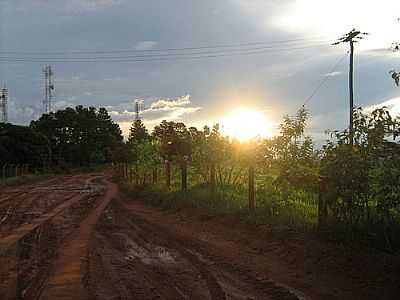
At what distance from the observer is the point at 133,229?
13773mm

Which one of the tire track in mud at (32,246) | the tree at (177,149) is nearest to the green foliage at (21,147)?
the tree at (177,149)

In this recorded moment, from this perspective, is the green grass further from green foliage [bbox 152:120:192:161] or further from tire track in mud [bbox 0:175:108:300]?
tire track in mud [bbox 0:175:108:300]

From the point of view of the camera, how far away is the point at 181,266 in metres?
8.70

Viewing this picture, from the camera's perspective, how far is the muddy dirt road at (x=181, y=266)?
280 inches

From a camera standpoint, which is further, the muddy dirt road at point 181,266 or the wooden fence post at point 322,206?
the wooden fence post at point 322,206

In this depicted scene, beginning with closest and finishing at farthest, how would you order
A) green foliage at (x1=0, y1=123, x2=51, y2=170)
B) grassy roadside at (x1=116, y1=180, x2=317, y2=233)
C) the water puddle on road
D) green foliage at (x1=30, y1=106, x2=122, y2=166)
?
1. the water puddle on road
2. grassy roadside at (x1=116, y1=180, x2=317, y2=233)
3. green foliage at (x1=0, y1=123, x2=51, y2=170)
4. green foliage at (x1=30, y1=106, x2=122, y2=166)

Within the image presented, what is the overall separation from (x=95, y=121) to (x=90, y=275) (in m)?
95.6

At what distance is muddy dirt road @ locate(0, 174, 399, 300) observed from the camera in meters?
7.11

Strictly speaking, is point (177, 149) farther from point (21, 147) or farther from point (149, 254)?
point (21, 147)

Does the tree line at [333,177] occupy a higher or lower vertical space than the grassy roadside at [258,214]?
higher

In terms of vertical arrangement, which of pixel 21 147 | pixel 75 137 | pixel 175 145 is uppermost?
pixel 75 137

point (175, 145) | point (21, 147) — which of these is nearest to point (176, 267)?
point (175, 145)

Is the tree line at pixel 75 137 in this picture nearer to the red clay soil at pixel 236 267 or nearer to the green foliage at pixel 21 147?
the green foliage at pixel 21 147

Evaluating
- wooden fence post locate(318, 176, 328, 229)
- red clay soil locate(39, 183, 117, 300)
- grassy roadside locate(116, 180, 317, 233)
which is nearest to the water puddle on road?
red clay soil locate(39, 183, 117, 300)
